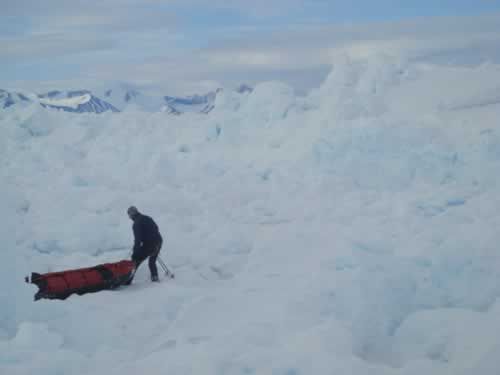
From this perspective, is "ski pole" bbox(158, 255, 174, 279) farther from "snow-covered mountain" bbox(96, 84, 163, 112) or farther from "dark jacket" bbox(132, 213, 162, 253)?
"snow-covered mountain" bbox(96, 84, 163, 112)

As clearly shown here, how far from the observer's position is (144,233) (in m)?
6.34

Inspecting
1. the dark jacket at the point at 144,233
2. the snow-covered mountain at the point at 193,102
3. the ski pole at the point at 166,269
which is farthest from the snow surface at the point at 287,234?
the snow-covered mountain at the point at 193,102

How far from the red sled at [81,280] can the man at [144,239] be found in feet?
0.58

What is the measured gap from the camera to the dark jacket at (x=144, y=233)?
6.31 metres

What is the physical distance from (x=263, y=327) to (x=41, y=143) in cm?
1616

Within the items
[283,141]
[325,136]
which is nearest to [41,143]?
[283,141]

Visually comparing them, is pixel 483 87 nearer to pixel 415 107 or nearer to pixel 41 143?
pixel 415 107

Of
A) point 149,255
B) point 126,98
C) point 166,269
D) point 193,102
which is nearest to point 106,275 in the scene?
point 149,255

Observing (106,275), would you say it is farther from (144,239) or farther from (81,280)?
(144,239)

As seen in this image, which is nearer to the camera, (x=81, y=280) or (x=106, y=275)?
(x=81, y=280)

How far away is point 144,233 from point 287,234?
3.09m

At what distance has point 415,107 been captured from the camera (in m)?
13.3

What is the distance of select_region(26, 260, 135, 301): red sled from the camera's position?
5.56m

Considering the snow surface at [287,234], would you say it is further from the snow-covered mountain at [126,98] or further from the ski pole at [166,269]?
the snow-covered mountain at [126,98]
